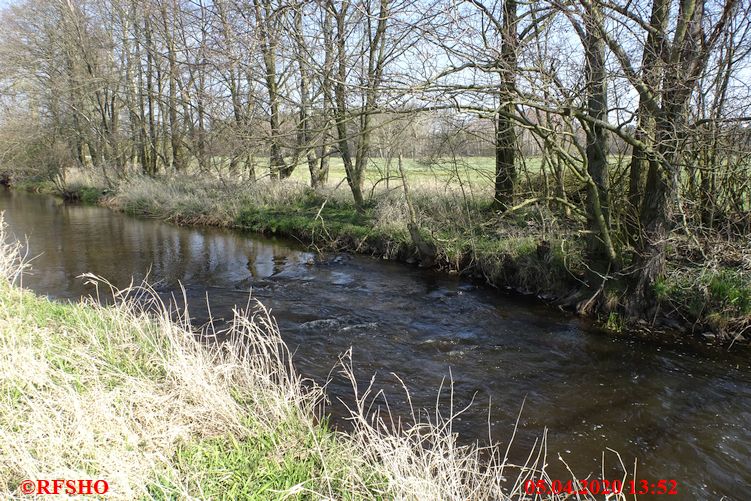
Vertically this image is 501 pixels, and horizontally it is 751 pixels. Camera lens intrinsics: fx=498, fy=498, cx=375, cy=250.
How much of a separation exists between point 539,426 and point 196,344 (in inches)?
A: 142

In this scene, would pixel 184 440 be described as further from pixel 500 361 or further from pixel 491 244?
pixel 491 244

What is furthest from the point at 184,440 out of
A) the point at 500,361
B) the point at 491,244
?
the point at 491,244

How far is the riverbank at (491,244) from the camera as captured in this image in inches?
301

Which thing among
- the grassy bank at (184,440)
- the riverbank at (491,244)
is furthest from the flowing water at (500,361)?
the grassy bank at (184,440)

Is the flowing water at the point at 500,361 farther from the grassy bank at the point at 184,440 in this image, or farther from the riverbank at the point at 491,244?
the grassy bank at the point at 184,440

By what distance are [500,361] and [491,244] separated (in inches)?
177

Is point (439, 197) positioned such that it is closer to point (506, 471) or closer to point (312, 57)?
point (312, 57)

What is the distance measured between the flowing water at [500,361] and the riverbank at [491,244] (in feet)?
1.68

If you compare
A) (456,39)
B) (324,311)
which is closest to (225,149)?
(324,311)

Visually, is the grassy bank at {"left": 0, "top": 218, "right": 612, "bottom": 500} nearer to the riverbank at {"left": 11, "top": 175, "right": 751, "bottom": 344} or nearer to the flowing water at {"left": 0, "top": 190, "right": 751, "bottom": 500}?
the flowing water at {"left": 0, "top": 190, "right": 751, "bottom": 500}

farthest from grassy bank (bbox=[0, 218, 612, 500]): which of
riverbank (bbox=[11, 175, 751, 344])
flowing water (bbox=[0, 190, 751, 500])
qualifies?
riverbank (bbox=[11, 175, 751, 344])

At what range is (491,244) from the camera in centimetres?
1099

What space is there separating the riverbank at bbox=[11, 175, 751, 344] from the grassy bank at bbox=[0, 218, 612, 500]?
4.60 m

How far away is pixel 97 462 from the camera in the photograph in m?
3.16
